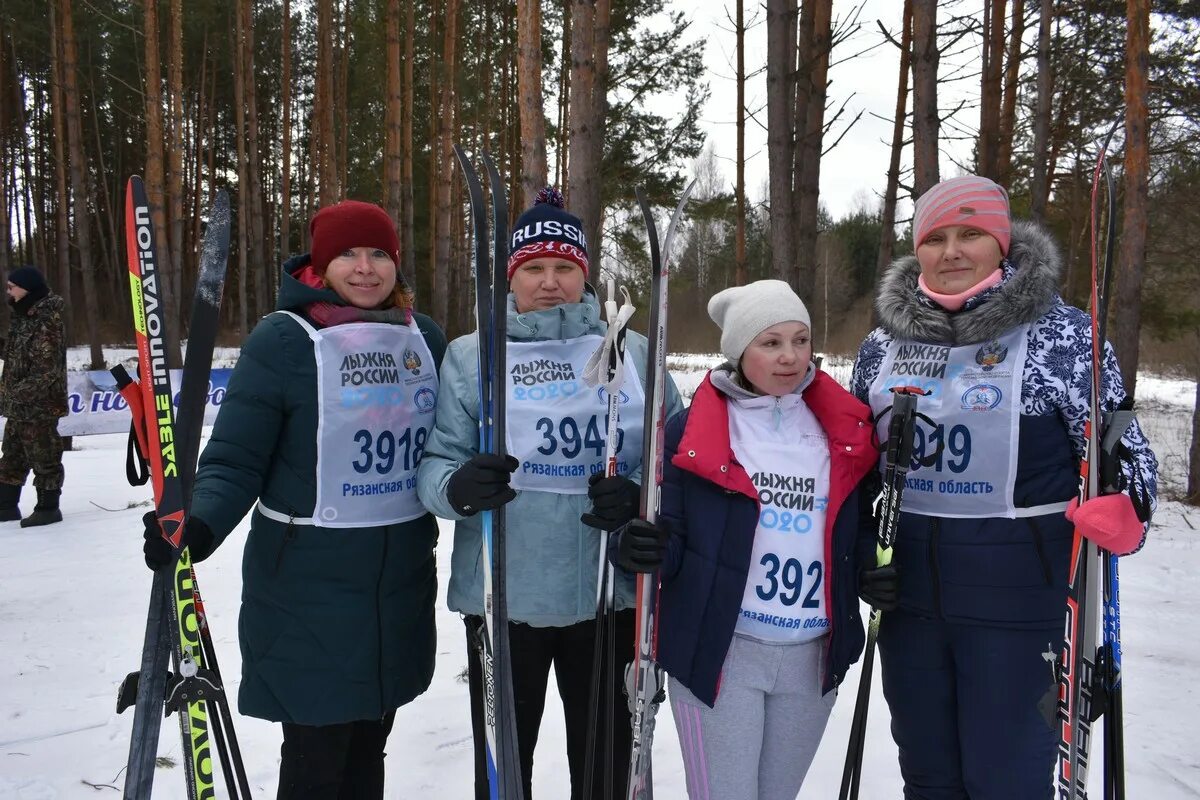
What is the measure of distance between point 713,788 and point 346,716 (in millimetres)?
924

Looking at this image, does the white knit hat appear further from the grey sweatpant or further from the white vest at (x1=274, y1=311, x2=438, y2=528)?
the white vest at (x1=274, y1=311, x2=438, y2=528)

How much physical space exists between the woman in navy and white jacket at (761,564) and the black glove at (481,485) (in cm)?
31

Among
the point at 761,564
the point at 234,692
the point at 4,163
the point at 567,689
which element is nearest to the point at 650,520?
the point at 761,564

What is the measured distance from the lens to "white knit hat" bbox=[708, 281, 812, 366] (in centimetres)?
178

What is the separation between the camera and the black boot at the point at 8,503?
591 cm

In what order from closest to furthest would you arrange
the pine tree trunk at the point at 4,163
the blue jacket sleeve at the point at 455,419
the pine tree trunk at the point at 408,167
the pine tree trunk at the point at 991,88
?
1. the blue jacket sleeve at the point at 455,419
2. the pine tree trunk at the point at 991,88
3. the pine tree trunk at the point at 408,167
4. the pine tree trunk at the point at 4,163

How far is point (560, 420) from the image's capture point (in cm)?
193

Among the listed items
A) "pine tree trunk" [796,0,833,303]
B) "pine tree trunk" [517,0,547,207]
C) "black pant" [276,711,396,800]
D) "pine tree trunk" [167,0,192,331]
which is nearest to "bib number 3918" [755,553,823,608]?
"black pant" [276,711,396,800]

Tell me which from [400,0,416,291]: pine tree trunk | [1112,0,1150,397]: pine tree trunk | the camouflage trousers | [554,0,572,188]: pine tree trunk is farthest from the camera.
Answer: [554,0,572,188]: pine tree trunk

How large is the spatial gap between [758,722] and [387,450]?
3.76 ft

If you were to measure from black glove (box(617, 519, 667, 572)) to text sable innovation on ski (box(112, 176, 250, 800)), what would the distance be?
3.14 feet

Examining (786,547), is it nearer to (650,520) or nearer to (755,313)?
(650,520)

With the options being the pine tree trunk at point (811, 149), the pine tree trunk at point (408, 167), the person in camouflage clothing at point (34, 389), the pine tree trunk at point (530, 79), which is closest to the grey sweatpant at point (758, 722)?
the pine tree trunk at point (530, 79)

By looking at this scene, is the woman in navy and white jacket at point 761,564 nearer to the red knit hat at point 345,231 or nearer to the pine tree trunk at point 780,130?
the red knit hat at point 345,231
